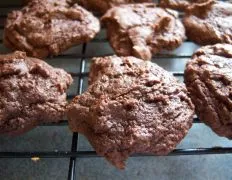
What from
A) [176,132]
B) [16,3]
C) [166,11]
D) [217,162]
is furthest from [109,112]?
[16,3]

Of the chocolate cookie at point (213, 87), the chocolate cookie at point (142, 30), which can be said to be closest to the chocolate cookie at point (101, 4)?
the chocolate cookie at point (142, 30)

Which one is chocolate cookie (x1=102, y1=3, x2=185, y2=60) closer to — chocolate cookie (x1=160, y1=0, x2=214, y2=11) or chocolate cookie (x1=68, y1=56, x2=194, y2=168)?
chocolate cookie (x1=160, y1=0, x2=214, y2=11)

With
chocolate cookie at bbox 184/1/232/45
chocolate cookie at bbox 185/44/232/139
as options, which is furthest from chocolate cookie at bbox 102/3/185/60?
chocolate cookie at bbox 185/44/232/139

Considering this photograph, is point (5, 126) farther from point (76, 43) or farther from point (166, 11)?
point (166, 11)

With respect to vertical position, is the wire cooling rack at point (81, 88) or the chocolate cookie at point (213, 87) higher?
the chocolate cookie at point (213, 87)

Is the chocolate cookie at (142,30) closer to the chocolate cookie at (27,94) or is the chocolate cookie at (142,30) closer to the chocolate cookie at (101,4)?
the chocolate cookie at (101,4)
